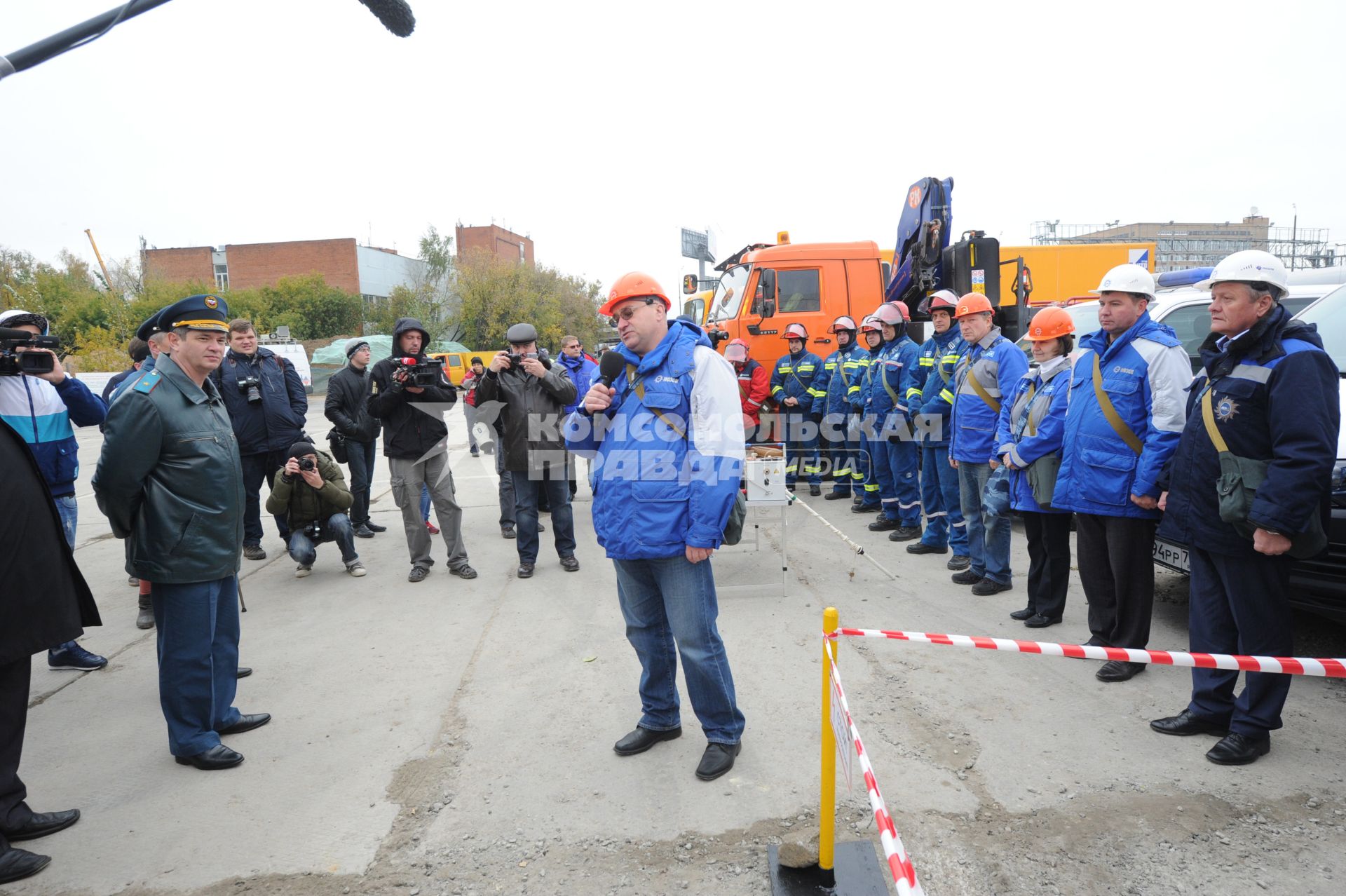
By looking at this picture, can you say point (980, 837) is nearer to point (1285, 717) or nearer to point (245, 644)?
point (1285, 717)

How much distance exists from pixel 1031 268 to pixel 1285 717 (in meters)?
13.2

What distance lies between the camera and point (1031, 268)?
15.1 metres

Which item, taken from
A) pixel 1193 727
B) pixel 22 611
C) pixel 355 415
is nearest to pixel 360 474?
pixel 355 415

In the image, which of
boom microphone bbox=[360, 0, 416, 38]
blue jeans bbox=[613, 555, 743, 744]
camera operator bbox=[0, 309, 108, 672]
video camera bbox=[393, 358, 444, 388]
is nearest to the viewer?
blue jeans bbox=[613, 555, 743, 744]

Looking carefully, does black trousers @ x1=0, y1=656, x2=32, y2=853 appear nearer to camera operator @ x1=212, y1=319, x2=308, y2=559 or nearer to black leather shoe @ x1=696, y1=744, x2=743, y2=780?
black leather shoe @ x1=696, y1=744, x2=743, y2=780

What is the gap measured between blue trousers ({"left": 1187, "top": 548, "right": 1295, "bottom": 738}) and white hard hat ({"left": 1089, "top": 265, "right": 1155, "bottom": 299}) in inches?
55.8

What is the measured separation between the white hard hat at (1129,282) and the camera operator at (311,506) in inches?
227

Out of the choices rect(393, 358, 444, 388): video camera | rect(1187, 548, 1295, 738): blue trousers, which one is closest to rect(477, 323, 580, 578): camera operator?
rect(393, 358, 444, 388): video camera

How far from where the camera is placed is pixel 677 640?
10.6ft

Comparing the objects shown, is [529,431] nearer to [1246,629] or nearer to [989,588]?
[989,588]

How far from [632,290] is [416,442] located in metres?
3.62

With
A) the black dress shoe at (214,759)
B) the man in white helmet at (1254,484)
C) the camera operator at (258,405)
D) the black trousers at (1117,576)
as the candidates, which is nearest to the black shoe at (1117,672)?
the black trousers at (1117,576)

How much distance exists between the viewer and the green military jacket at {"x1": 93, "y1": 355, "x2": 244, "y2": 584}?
324cm

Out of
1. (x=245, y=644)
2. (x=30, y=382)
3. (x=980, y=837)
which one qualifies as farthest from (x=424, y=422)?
(x=980, y=837)
